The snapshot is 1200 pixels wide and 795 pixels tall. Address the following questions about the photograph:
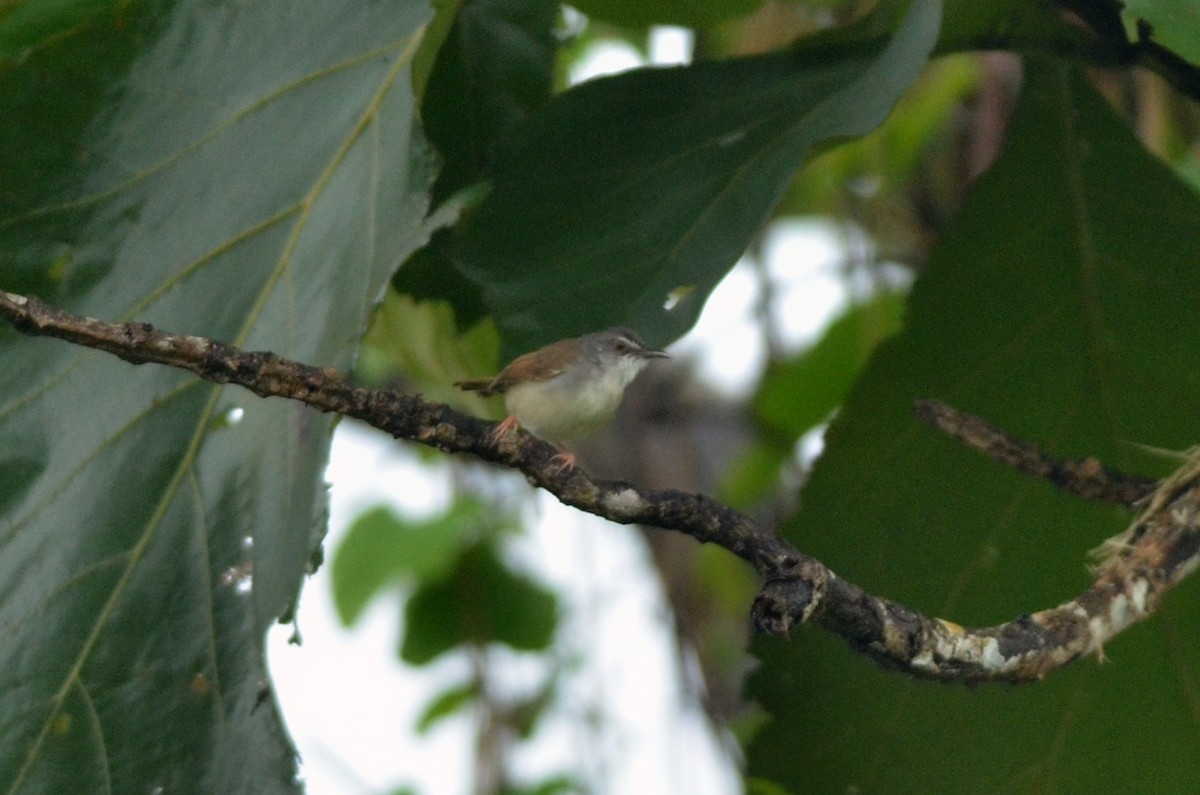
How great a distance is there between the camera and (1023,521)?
2.37 m

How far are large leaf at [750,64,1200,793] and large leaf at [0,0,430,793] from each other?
2.96 ft

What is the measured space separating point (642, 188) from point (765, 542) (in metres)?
0.75

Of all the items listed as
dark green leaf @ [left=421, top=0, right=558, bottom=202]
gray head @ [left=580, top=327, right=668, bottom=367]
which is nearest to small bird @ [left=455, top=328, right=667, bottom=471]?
gray head @ [left=580, top=327, right=668, bottom=367]

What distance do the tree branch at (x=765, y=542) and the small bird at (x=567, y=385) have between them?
0.90 meters

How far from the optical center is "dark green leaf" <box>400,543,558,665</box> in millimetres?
3820

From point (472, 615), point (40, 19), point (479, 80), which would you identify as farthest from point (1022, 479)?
point (472, 615)

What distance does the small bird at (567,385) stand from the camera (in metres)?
2.57

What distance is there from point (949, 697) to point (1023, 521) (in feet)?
1.01

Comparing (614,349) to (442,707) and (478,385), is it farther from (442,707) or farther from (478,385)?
(442,707)

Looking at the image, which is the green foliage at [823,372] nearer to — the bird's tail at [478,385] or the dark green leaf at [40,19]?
the bird's tail at [478,385]

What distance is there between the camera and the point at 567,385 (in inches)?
106

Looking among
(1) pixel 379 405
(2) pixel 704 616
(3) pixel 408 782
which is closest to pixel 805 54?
(1) pixel 379 405

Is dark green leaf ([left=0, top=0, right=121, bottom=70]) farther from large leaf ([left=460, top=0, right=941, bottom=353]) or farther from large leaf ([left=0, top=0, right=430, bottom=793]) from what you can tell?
large leaf ([left=460, top=0, right=941, bottom=353])

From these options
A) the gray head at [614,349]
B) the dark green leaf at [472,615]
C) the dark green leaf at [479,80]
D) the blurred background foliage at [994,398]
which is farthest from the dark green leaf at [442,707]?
the dark green leaf at [479,80]
